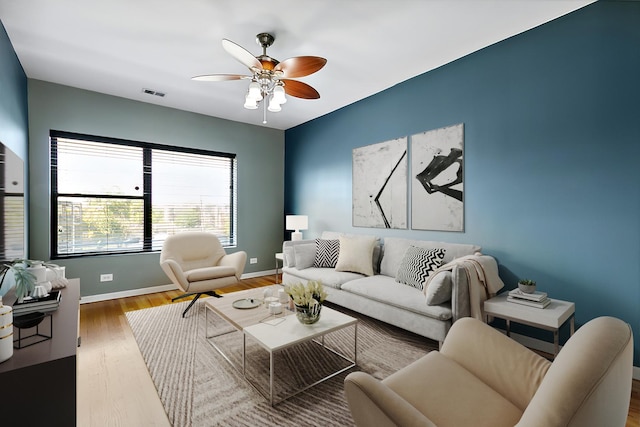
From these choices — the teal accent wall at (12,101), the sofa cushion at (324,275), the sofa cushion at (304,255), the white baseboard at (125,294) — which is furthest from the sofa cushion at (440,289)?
the white baseboard at (125,294)

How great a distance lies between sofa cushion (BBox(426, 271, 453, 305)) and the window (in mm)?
3673

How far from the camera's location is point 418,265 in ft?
9.79

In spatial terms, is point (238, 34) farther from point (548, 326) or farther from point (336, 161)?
point (548, 326)

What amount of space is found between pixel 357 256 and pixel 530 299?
69.9 inches

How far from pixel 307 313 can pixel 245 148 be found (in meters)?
3.88

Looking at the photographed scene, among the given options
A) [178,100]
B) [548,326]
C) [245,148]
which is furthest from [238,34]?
[548,326]

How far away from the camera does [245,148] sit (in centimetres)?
527

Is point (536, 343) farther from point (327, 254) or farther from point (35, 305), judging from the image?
point (35, 305)

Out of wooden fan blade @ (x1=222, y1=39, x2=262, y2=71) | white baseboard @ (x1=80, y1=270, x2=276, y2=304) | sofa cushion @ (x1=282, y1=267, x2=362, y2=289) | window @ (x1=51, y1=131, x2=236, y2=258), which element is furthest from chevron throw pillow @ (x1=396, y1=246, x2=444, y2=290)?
white baseboard @ (x1=80, y1=270, x2=276, y2=304)

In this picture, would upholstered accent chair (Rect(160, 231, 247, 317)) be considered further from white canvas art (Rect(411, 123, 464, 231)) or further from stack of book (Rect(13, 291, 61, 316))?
white canvas art (Rect(411, 123, 464, 231))

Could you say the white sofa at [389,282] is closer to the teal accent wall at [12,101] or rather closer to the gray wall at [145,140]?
the gray wall at [145,140]

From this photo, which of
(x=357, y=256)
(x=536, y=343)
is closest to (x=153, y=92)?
(x=357, y=256)

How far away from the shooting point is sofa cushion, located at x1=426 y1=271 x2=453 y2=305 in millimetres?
2434

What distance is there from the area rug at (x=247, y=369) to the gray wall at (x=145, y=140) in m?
1.18
